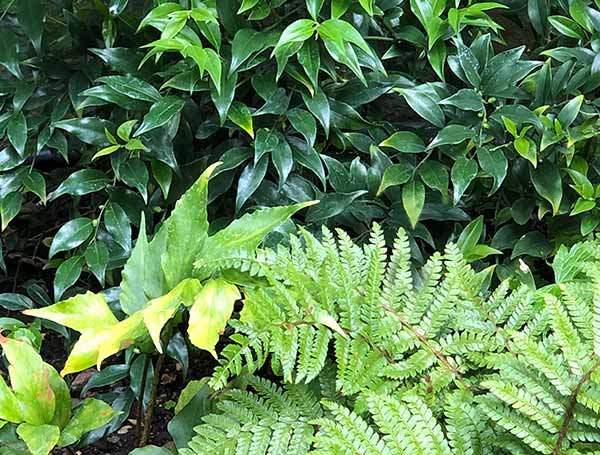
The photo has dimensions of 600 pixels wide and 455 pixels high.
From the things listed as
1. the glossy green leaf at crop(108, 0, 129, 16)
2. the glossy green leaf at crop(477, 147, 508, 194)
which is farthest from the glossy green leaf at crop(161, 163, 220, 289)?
the glossy green leaf at crop(477, 147, 508, 194)

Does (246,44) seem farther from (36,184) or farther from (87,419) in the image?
(87,419)

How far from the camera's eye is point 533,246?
176 centimetres

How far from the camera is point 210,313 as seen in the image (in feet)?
3.99

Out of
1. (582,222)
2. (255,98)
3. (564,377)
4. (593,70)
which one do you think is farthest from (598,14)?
(564,377)

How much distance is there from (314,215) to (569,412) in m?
0.77

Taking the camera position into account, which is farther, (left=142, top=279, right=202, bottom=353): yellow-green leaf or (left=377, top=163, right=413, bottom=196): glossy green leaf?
(left=377, top=163, right=413, bottom=196): glossy green leaf

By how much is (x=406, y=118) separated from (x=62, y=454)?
52.8 inches

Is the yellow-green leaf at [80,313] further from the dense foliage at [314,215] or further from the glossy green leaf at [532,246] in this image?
the glossy green leaf at [532,246]

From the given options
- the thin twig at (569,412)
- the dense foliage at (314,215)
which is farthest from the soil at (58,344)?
the thin twig at (569,412)

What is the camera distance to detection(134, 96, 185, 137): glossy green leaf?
1.51 metres

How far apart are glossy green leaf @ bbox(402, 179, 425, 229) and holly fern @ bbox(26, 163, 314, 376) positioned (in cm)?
36

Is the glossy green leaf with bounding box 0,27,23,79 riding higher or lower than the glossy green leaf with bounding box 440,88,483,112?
higher

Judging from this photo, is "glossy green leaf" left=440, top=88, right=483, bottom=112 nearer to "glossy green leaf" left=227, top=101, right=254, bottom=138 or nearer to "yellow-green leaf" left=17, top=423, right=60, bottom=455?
"glossy green leaf" left=227, top=101, right=254, bottom=138

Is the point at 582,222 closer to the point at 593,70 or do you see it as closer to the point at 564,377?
the point at 593,70
